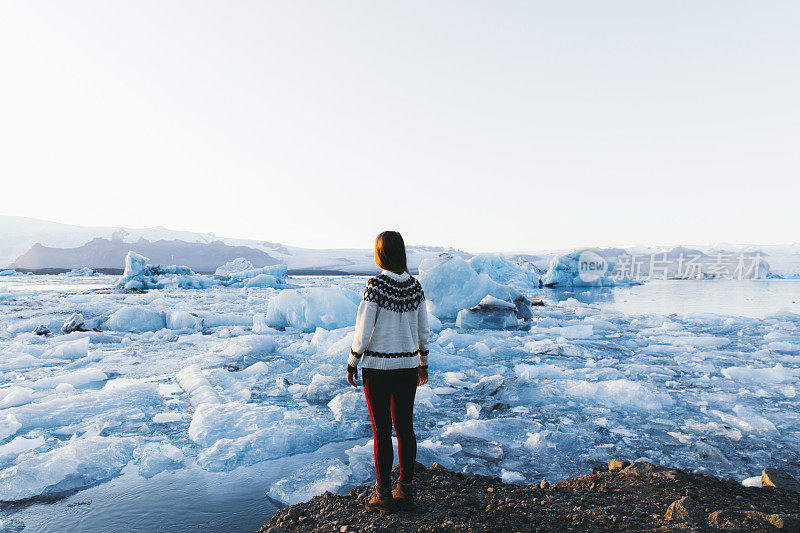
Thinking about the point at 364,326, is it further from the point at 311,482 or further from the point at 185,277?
the point at 185,277

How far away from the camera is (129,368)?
575cm

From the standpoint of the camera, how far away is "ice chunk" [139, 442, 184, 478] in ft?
8.84

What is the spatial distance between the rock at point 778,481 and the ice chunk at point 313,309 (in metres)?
7.47

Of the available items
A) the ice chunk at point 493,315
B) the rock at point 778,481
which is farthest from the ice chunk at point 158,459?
the ice chunk at point 493,315

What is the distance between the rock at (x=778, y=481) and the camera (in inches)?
84.7

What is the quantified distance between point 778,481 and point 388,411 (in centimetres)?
220

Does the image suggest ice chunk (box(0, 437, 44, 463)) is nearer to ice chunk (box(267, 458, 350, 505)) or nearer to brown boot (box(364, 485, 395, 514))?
ice chunk (box(267, 458, 350, 505))

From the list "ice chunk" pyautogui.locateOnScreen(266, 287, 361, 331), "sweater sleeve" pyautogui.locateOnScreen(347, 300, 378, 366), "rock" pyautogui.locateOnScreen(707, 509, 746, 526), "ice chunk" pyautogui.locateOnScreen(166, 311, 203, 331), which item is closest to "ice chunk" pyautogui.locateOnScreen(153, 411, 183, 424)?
"sweater sleeve" pyautogui.locateOnScreen(347, 300, 378, 366)

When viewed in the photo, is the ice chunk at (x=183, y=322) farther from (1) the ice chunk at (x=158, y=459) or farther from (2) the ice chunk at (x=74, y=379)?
(1) the ice chunk at (x=158, y=459)

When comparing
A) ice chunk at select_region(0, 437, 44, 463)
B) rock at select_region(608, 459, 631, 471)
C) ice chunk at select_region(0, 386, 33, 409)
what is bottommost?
ice chunk at select_region(0, 386, 33, 409)

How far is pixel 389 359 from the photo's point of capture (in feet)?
6.44

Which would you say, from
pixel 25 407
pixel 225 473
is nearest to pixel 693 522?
pixel 225 473

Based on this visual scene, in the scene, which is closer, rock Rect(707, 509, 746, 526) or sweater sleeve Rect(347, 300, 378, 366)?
rock Rect(707, 509, 746, 526)

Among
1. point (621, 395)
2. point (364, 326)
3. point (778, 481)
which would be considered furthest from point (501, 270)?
point (364, 326)
